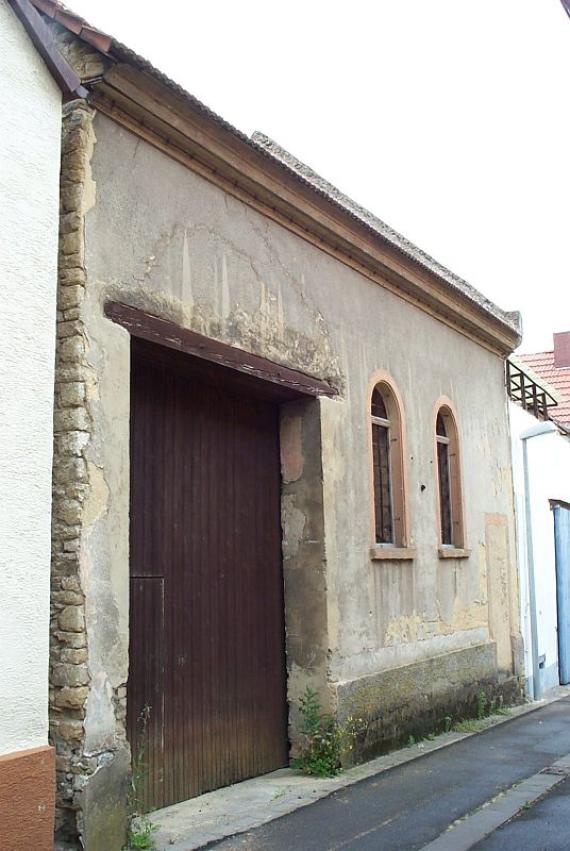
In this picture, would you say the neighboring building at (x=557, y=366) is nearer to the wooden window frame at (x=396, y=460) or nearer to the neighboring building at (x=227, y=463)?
the neighboring building at (x=227, y=463)

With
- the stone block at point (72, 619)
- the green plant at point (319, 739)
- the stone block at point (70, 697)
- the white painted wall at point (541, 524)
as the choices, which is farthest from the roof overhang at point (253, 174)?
the green plant at point (319, 739)

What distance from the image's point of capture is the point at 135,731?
720cm

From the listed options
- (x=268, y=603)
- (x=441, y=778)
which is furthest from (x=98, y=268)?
(x=441, y=778)

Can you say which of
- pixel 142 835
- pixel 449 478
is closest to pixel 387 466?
pixel 449 478

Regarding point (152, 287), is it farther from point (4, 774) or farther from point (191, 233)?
point (4, 774)

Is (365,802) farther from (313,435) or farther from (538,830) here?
(313,435)

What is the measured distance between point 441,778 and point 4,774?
473 cm

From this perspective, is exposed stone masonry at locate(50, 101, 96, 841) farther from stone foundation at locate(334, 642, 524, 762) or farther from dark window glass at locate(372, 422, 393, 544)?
dark window glass at locate(372, 422, 393, 544)

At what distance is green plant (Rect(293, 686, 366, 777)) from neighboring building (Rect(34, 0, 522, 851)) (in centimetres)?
14

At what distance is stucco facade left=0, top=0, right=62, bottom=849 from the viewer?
550cm

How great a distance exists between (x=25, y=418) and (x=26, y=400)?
0.11 meters

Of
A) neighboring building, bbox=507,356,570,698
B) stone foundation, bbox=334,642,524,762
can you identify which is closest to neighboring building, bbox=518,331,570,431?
neighboring building, bbox=507,356,570,698

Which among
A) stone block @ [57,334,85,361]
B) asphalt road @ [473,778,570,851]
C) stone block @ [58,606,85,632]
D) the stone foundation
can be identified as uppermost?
stone block @ [57,334,85,361]

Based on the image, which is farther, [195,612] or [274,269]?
[274,269]
